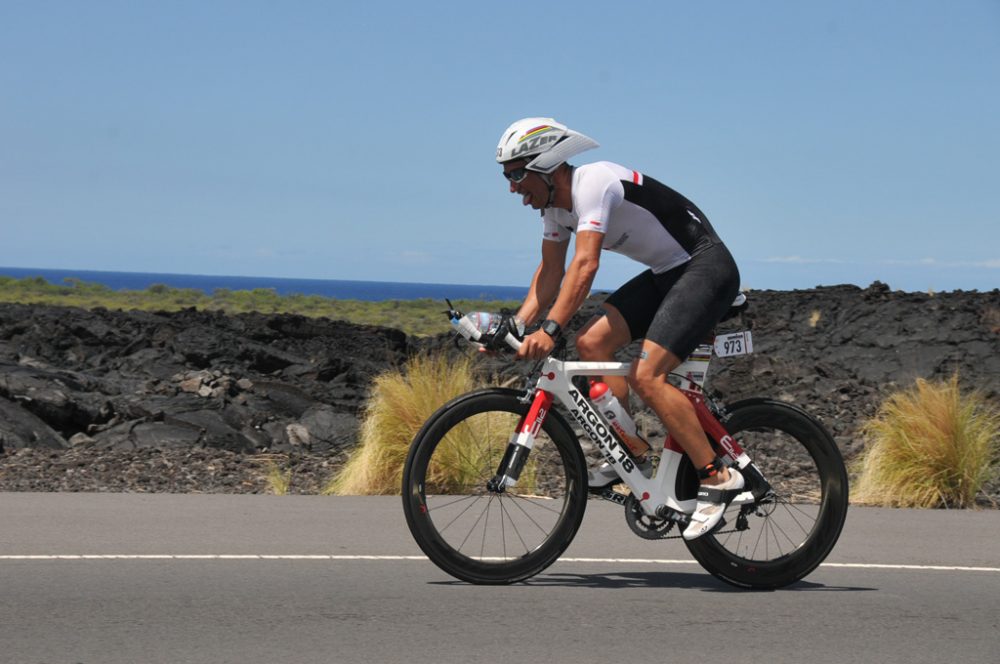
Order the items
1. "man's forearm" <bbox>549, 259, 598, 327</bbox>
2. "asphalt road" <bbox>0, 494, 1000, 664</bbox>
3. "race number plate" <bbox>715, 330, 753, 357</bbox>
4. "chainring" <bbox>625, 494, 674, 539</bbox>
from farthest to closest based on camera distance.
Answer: "race number plate" <bbox>715, 330, 753, 357</bbox> < "chainring" <bbox>625, 494, 674, 539</bbox> < "man's forearm" <bbox>549, 259, 598, 327</bbox> < "asphalt road" <bbox>0, 494, 1000, 664</bbox>

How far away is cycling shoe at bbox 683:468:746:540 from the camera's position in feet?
21.1

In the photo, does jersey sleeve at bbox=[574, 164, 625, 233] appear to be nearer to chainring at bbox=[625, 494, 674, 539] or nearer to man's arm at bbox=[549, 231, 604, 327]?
man's arm at bbox=[549, 231, 604, 327]

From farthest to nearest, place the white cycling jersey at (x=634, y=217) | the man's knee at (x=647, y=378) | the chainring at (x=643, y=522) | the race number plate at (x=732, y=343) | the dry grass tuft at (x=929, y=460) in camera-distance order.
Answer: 1. the dry grass tuft at (x=929, y=460)
2. the race number plate at (x=732, y=343)
3. the chainring at (x=643, y=522)
4. the man's knee at (x=647, y=378)
5. the white cycling jersey at (x=634, y=217)

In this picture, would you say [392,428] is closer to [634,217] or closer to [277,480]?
[277,480]

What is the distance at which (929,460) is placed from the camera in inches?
433

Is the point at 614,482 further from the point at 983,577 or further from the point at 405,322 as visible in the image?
the point at 405,322

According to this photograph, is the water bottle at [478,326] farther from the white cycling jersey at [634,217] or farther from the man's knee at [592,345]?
the white cycling jersey at [634,217]

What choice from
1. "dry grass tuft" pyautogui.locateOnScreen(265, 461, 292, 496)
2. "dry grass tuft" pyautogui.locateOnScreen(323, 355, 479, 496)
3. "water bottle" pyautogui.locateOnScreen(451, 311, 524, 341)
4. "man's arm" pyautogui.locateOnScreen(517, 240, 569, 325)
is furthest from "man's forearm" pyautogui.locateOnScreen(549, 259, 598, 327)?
"dry grass tuft" pyautogui.locateOnScreen(265, 461, 292, 496)

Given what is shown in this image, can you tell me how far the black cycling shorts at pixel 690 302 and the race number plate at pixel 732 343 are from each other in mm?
84

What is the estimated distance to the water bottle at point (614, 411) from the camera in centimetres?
652

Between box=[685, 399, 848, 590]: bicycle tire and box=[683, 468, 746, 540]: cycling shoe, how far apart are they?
0.15 metres

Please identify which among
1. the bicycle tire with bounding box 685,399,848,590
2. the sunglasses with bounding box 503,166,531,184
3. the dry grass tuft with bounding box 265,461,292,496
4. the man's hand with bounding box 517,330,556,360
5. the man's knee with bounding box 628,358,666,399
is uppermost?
the sunglasses with bounding box 503,166,531,184

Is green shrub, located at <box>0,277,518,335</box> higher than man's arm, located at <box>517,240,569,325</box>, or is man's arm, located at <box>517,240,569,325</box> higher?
man's arm, located at <box>517,240,569,325</box>

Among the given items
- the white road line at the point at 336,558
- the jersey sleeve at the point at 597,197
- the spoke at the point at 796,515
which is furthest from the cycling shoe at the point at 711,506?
the jersey sleeve at the point at 597,197
